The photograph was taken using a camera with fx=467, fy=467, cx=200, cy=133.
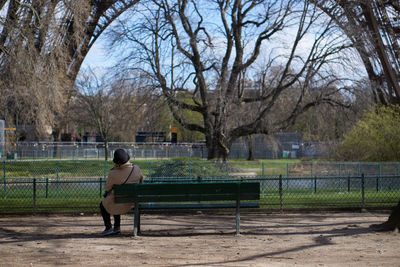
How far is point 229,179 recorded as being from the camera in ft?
44.4

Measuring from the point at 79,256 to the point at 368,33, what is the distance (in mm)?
19080

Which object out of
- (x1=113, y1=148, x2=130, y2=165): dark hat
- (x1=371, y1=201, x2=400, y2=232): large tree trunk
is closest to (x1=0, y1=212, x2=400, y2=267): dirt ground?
(x1=371, y1=201, x2=400, y2=232): large tree trunk

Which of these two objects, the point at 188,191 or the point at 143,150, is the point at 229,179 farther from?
the point at 143,150

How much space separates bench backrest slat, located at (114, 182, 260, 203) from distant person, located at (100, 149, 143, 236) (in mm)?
167

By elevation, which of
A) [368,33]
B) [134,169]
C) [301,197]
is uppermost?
[368,33]

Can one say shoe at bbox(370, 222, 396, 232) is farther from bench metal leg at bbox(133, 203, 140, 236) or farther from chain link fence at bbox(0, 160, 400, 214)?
bench metal leg at bbox(133, 203, 140, 236)

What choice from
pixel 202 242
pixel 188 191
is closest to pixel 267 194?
pixel 188 191

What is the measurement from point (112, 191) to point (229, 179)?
539cm

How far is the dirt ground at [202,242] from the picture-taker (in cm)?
668

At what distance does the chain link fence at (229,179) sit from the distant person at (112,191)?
371 cm

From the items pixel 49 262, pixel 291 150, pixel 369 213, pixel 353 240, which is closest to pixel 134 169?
pixel 49 262

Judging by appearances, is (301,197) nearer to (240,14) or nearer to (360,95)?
(360,95)

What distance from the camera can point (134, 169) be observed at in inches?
353

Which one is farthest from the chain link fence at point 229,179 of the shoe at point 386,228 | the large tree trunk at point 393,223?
the large tree trunk at point 393,223
